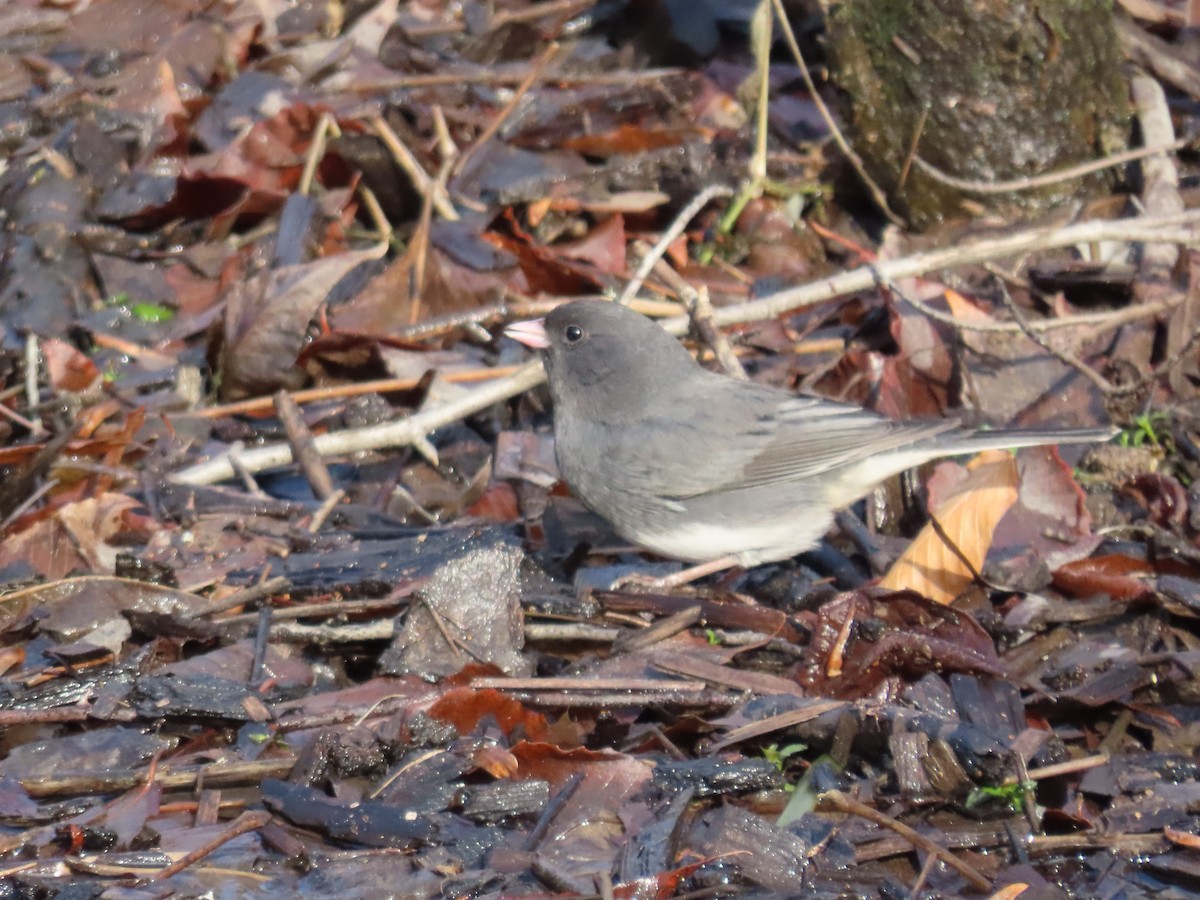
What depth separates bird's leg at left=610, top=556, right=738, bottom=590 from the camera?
3.96m

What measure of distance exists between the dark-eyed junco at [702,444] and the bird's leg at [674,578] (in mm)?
51

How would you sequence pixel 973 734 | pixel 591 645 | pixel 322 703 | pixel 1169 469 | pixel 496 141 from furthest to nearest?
pixel 496 141, pixel 1169 469, pixel 591 645, pixel 322 703, pixel 973 734

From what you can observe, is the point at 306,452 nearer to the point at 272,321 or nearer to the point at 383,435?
the point at 383,435

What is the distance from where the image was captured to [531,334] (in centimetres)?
425

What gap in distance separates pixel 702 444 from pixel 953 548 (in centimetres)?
81

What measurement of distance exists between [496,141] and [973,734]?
3601 millimetres

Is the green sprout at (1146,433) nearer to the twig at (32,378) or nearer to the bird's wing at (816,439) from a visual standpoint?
the bird's wing at (816,439)

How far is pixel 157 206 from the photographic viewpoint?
515 cm

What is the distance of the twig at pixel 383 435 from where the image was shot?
166 inches

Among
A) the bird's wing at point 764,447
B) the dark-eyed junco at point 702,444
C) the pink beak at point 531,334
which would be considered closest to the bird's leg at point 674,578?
the dark-eyed junco at point 702,444

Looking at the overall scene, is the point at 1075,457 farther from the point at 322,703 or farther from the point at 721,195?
the point at 322,703

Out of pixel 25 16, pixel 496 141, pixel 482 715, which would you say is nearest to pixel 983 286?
pixel 496 141

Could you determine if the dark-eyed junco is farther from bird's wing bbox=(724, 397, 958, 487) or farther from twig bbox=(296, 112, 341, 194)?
twig bbox=(296, 112, 341, 194)

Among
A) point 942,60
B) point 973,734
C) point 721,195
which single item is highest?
point 942,60
